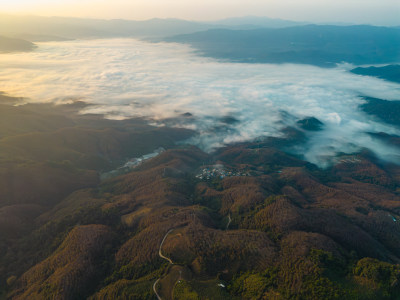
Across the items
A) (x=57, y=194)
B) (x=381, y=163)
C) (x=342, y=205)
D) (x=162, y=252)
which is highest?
(x=162, y=252)

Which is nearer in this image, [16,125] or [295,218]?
[295,218]

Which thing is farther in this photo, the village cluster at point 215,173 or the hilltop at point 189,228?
the village cluster at point 215,173

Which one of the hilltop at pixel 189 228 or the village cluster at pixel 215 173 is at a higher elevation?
the hilltop at pixel 189 228

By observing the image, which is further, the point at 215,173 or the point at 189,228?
the point at 215,173

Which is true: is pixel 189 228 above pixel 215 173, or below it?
above

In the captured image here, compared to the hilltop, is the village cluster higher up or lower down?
lower down

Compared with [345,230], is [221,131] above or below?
below

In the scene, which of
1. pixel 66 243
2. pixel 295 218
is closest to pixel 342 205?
pixel 295 218

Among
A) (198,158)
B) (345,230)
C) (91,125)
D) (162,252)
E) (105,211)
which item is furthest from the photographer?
(91,125)

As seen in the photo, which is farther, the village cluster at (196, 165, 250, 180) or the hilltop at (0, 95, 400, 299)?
the village cluster at (196, 165, 250, 180)

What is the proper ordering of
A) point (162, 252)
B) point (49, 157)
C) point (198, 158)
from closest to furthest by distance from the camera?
point (162, 252)
point (49, 157)
point (198, 158)

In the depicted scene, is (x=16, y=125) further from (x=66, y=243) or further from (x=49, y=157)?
(x=66, y=243)
